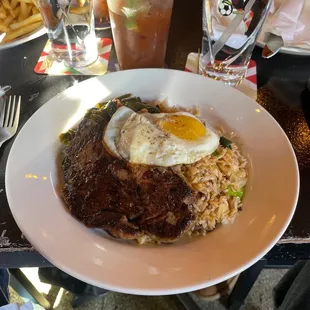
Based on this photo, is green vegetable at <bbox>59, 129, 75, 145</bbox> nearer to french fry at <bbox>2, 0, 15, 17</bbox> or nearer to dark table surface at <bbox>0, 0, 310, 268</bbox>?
dark table surface at <bbox>0, 0, 310, 268</bbox>

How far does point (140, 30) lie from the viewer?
1.75 metres

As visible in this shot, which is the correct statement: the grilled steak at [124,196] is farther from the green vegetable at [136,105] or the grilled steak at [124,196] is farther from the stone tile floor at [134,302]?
the stone tile floor at [134,302]

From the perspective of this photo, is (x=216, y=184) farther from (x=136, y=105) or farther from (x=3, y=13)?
(x=3, y=13)

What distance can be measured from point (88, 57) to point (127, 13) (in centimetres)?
33

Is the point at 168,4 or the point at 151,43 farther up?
the point at 168,4

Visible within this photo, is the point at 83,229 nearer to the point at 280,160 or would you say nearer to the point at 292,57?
the point at 280,160

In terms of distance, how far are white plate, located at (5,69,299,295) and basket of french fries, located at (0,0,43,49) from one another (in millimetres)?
653

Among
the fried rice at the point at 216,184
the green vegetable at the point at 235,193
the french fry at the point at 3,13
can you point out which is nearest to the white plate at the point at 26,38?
the french fry at the point at 3,13

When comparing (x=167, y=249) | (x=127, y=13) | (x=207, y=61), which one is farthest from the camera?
(x=207, y=61)

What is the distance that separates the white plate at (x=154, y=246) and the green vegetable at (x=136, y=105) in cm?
4

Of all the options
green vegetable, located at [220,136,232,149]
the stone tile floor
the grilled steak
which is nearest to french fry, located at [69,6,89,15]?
the grilled steak

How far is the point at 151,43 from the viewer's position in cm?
179

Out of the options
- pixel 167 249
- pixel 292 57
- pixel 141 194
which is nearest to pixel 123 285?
pixel 167 249

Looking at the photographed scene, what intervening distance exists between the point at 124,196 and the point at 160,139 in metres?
0.24
